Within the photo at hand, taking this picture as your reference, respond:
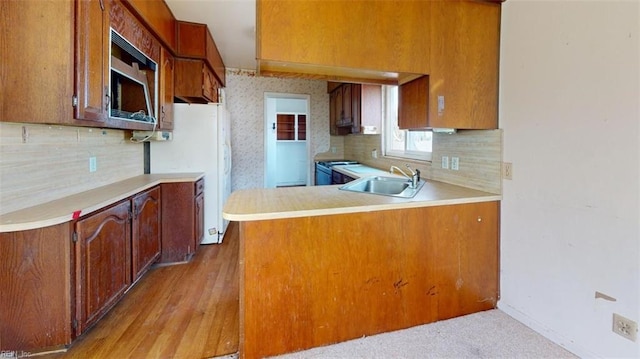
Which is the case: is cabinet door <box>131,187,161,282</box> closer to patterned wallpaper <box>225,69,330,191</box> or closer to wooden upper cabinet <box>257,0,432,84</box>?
wooden upper cabinet <box>257,0,432,84</box>

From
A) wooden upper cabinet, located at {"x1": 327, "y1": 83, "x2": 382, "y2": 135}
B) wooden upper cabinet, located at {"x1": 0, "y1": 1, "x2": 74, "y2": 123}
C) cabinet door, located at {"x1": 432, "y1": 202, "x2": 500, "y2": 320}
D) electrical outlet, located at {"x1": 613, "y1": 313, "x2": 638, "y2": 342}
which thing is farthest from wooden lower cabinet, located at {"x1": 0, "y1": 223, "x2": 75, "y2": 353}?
wooden upper cabinet, located at {"x1": 327, "y1": 83, "x2": 382, "y2": 135}

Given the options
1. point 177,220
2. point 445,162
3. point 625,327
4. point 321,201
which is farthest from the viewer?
point 177,220

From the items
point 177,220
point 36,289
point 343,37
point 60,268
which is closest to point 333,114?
point 177,220

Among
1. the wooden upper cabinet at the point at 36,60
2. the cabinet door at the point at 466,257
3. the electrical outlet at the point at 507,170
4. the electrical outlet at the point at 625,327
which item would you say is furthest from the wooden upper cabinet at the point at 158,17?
the electrical outlet at the point at 625,327

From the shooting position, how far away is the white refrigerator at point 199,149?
3369 millimetres

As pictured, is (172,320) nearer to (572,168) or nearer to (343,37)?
(343,37)

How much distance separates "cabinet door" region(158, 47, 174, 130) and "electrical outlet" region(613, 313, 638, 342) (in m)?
3.54

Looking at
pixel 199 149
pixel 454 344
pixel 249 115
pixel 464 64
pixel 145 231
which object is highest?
pixel 249 115

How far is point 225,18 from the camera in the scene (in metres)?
3.12

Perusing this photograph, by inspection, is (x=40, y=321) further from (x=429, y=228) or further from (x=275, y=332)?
(x=429, y=228)

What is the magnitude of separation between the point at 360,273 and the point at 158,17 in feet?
9.03

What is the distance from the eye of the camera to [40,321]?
1.62 metres

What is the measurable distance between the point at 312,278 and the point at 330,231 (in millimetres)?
287

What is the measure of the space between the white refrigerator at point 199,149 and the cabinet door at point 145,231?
23.5 inches
